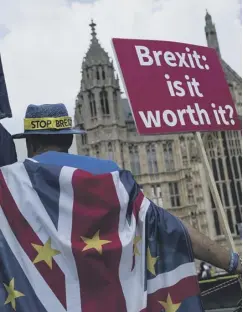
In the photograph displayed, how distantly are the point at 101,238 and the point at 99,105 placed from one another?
2246 centimetres

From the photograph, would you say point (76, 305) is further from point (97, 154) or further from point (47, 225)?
→ point (97, 154)

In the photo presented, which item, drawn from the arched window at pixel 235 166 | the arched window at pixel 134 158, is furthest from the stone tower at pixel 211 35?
the arched window at pixel 134 158

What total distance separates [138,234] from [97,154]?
21.6m

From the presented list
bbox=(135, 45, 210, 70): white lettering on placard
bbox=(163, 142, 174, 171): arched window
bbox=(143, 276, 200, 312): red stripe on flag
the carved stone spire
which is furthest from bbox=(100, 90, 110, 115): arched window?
bbox=(143, 276, 200, 312): red stripe on flag

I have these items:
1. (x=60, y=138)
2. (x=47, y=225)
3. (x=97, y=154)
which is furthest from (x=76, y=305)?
(x=97, y=154)

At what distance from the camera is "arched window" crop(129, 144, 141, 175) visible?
23673 millimetres

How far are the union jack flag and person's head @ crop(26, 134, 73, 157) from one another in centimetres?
13

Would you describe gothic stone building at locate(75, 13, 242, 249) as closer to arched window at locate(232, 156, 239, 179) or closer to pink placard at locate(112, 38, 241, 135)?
arched window at locate(232, 156, 239, 179)

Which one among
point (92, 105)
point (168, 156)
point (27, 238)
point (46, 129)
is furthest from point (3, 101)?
point (168, 156)

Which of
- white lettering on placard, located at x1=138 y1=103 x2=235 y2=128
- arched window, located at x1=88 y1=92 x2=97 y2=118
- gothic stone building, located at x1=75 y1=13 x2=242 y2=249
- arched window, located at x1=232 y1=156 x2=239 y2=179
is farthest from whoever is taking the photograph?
arched window, located at x1=232 y1=156 x2=239 y2=179

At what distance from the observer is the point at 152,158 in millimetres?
24125

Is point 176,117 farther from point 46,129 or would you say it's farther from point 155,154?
point 155,154

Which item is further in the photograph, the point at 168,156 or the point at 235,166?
the point at 235,166

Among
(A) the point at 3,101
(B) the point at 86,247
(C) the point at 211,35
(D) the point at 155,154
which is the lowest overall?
(B) the point at 86,247
